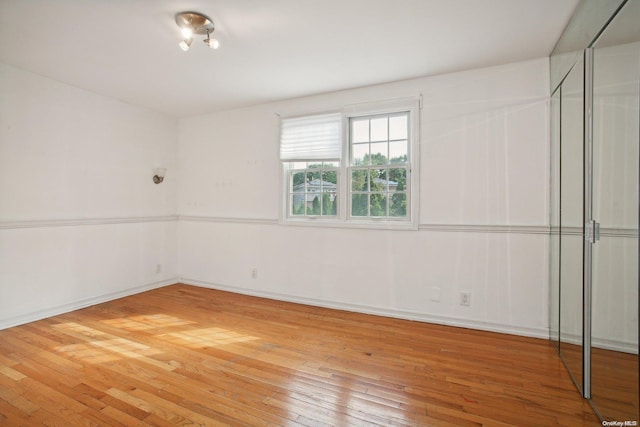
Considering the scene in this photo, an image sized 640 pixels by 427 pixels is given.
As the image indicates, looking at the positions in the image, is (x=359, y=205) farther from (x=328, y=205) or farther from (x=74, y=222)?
(x=74, y=222)

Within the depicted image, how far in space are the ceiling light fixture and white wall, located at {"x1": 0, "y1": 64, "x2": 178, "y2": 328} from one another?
2.06m

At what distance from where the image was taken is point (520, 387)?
6.44 ft

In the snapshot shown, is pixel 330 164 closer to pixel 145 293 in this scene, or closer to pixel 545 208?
pixel 545 208

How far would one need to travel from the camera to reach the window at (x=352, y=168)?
3.26m

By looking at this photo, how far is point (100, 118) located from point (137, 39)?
1.69m

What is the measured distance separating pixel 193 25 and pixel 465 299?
331 cm

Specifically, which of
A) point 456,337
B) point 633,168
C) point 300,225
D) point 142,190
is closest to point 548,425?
point 456,337

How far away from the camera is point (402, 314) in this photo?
10.5 ft

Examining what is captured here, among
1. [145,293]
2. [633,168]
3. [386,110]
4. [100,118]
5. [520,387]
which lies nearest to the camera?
[633,168]

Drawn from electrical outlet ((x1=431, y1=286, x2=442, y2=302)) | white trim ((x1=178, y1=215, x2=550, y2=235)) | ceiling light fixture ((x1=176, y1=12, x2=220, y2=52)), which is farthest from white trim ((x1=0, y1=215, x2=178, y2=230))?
electrical outlet ((x1=431, y1=286, x2=442, y2=302))

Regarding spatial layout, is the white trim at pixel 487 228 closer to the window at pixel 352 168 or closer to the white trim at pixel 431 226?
the white trim at pixel 431 226

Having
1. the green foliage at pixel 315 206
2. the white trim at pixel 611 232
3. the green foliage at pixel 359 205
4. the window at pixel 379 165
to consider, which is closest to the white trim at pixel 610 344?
the white trim at pixel 611 232

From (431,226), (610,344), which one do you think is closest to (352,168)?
(431,226)

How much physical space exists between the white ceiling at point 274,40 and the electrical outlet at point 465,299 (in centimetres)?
219
